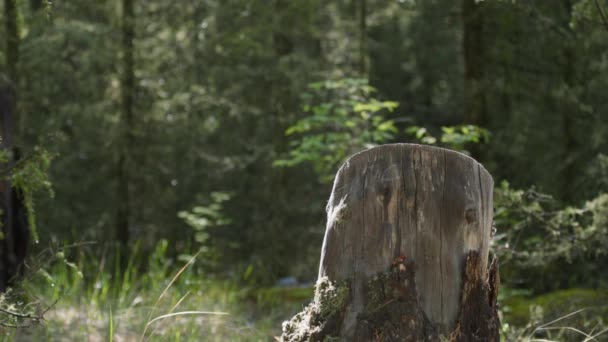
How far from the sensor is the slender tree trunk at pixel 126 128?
10.0m

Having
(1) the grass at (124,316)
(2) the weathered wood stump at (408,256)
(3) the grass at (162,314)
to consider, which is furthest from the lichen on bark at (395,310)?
(1) the grass at (124,316)

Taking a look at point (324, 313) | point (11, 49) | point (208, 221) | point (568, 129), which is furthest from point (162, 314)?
point (568, 129)

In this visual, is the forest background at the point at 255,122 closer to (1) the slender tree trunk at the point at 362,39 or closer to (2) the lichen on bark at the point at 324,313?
(1) the slender tree trunk at the point at 362,39

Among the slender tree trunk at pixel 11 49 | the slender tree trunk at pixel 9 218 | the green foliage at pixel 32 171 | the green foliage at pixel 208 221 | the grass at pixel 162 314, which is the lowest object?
the green foliage at pixel 208 221

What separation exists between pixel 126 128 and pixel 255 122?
4.64 metres

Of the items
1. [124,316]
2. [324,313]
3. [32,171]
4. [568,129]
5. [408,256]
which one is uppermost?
[32,171]

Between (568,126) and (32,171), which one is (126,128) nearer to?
(32,171)

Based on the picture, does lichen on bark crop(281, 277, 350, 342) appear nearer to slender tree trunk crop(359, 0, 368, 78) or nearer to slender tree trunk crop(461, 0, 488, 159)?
slender tree trunk crop(461, 0, 488, 159)

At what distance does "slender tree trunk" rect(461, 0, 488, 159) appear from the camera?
8961 mm

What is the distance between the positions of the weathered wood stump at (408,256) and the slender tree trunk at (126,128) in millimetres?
7455

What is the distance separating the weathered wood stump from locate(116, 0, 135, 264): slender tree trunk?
7455 mm

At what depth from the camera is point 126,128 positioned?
33.2 ft

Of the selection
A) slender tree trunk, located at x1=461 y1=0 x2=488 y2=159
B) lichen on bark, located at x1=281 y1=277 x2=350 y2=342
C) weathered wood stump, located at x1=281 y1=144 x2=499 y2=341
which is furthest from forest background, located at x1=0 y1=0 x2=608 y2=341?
weathered wood stump, located at x1=281 y1=144 x2=499 y2=341

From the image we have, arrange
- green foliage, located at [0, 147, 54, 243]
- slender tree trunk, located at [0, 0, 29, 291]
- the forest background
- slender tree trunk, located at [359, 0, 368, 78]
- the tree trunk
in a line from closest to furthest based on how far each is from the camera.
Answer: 1. green foliage, located at [0, 147, 54, 243]
2. slender tree trunk, located at [0, 0, 29, 291]
3. the forest background
4. the tree trunk
5. slender tree trunk, located at [359, 0, 368, 78]
